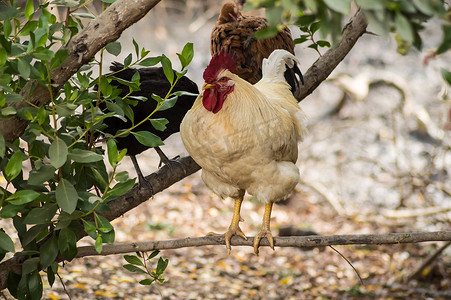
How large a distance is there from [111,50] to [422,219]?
4.57 m

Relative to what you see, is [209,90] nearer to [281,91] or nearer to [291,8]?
[281,91]

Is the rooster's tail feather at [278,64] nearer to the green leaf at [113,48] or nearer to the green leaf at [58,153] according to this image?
the green leaf at [113,48]

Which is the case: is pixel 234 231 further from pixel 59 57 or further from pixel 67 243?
pixel 59 57

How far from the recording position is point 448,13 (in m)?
1.17

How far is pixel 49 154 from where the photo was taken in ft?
5.55

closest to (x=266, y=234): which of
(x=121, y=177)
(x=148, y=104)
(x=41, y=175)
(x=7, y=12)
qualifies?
(x=121, y=177)

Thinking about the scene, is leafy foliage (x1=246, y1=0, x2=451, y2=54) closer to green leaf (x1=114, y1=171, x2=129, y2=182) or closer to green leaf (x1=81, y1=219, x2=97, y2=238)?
green leaf (x1=114, y1=171, x2=129, y2=182)

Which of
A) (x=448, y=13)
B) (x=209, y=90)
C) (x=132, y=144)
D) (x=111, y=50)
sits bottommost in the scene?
(x=132, y=144)

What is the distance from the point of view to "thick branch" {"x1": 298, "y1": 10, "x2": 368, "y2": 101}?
3.10m

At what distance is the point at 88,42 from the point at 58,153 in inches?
15.9

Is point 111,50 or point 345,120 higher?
point 111,50

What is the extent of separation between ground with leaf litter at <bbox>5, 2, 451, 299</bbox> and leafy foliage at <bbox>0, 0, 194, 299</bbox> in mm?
815

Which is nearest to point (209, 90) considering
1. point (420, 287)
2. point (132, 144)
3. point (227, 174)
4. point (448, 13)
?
point (227, 174)

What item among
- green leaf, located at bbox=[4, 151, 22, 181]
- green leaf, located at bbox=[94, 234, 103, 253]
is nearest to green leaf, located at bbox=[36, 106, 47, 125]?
green leaf, located at bbox=[4, 151, 22, 181]
